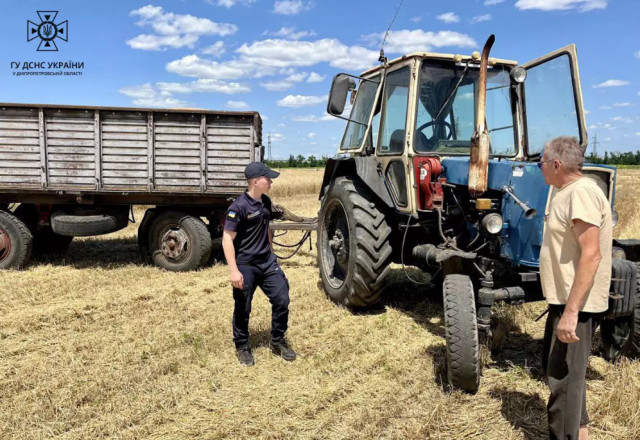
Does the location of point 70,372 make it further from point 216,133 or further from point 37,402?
point 216,133

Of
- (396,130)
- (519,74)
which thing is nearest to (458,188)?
(396,130)

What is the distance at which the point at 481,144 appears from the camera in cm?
354

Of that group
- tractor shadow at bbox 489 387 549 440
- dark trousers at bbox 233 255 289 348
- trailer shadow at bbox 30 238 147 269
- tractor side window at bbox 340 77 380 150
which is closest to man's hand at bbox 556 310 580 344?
tractor shadow at bbox 489 387 549 440

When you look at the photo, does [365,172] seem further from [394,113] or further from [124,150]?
[124,150]

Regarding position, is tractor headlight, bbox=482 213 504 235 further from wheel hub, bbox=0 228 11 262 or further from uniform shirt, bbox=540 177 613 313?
wheel hub, bbox=0 228 11 262

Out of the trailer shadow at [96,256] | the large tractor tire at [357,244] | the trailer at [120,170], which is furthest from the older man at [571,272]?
the trailer shadow at [96,256]

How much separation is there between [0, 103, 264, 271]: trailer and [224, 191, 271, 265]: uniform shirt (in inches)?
125

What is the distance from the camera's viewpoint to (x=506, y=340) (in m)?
4.29

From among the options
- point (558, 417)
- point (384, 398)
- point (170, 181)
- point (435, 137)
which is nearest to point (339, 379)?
point (384, 398)

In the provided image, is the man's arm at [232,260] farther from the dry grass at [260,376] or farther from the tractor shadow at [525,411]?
the tractor shadow at [525,411]

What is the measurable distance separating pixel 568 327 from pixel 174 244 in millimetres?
5702

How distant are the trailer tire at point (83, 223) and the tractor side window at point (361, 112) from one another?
3463 mm

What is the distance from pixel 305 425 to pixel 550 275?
5.17 feet

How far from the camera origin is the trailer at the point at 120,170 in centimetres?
691
